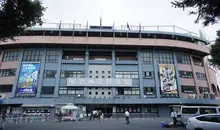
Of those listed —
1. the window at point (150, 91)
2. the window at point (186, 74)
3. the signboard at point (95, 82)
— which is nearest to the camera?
the signboard at point (95, 82)

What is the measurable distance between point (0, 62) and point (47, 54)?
35.2 ft

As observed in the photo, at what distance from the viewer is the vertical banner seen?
99.9 feet

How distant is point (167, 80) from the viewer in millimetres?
31172

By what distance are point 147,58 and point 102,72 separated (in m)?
11.0

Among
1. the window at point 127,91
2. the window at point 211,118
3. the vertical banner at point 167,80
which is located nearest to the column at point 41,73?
the window at point 127,91

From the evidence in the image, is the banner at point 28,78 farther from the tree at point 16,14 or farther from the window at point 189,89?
the window at point 189,89

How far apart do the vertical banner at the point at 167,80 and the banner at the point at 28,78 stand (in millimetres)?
26351

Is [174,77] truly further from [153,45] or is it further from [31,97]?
[31,97]

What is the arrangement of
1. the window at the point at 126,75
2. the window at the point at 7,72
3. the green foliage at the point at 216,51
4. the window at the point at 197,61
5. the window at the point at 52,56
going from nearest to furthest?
the green foliage at the point at 216,51 < the window at the point at 7,72 < the window at the point at 126,75 < the window at the point at 52,56 < the window at the point at 197,61

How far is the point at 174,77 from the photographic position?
31672mm

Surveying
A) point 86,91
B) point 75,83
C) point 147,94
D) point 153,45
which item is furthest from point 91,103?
point 153,45

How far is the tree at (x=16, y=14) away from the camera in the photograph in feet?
29.1

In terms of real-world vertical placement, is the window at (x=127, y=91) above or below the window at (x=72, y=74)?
below

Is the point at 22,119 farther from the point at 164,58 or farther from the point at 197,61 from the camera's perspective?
the point at 197,61
